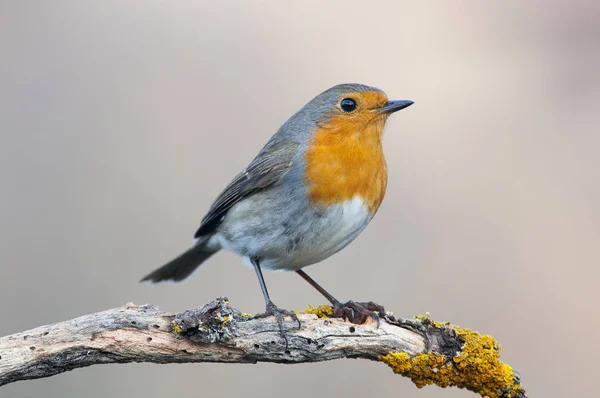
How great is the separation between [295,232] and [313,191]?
0.25 metres

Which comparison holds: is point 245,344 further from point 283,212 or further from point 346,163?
point 346,163

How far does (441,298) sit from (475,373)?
6.50 feet

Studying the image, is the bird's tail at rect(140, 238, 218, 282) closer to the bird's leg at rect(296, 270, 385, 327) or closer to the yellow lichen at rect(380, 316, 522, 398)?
the bird's leg at rect(296, 270, 385, 327)

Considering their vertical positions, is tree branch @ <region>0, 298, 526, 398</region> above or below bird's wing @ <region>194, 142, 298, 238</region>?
below

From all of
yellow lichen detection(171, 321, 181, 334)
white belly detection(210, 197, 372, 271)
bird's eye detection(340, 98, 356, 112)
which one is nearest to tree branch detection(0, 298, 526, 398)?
yellow lichen detection(171, 321, 181, 334)

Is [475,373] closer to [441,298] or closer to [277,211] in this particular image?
[277,211]

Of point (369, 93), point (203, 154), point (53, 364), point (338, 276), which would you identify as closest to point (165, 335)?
point (53, 364)

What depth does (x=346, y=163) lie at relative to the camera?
4.15m

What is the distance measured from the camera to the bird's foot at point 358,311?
378 centimetres

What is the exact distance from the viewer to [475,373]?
141 inches

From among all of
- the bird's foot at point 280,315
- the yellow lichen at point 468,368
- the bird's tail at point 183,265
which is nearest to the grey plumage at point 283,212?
the bird's tail at point 183,265

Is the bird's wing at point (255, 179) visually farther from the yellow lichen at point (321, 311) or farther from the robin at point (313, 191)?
the yellow lichen at point (321, 311)

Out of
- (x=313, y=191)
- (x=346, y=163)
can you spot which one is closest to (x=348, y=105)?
(x=346, y=163)

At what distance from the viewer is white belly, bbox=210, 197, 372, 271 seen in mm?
4051
